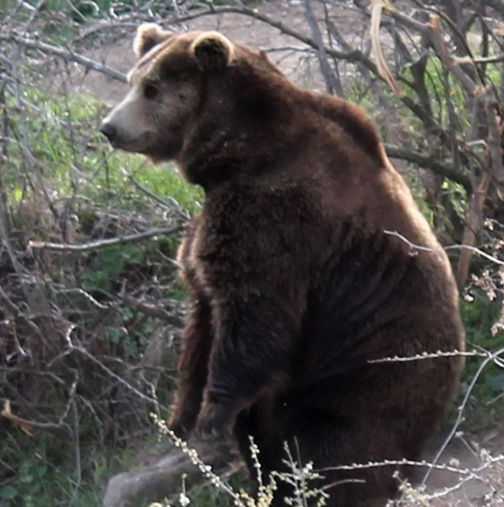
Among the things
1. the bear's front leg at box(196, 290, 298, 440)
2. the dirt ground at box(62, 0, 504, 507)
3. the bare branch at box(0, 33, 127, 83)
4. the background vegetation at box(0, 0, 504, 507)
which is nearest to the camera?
the bear's front leg at box(196, 290, 298, 440)

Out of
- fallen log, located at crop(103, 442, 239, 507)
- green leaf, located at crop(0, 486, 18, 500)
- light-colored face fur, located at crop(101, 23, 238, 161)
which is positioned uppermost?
light-colored face fur, located at crop(101, 23, 238, 161)

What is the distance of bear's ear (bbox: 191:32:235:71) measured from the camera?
4938 millimetres

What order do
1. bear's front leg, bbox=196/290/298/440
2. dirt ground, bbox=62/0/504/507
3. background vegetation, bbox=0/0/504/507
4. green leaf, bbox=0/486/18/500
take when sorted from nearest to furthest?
bear's front leg, bbox=196/290/298/440
dirt ground, bbox=62/0/504/507
background vegetation, bbox=0/0/504/507
green leaf, bbox=0/486/18/500

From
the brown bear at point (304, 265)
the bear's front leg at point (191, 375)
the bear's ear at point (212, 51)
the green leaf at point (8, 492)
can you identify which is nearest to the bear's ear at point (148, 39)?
the brown bear at point (304, 265)

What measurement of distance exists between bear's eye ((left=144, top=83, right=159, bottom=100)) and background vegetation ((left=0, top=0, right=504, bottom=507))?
105 cm

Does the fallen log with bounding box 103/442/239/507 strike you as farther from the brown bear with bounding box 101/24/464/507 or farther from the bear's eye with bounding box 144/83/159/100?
the bear's eye with bounding box 144/83/159/100

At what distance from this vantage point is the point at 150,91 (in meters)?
5.05

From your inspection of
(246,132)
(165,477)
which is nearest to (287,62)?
(165,477)

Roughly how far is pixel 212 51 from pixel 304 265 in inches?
29.8

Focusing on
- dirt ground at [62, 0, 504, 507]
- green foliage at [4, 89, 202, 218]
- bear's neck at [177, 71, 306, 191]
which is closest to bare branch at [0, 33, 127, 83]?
green foliage at [4, 89, 202, 218]

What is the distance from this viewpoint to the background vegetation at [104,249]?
6.19m

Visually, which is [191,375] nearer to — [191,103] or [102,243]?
[102,243]

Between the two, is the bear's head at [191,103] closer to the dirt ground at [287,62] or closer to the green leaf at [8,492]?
the dirt ground at [287,62]

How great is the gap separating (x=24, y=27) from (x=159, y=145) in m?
1.55
